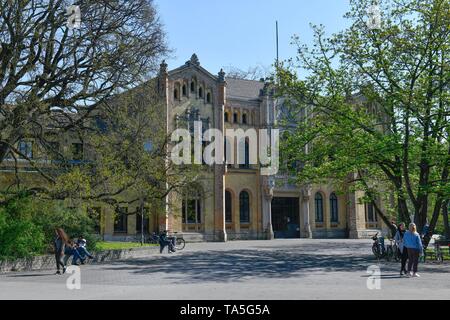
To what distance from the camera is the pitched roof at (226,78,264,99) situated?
49081 mm

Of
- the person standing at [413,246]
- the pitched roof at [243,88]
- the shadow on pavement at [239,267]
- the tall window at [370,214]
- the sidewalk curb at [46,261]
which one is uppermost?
the pitched roof at [243,88]

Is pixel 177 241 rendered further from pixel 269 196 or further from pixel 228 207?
pixel 269 196

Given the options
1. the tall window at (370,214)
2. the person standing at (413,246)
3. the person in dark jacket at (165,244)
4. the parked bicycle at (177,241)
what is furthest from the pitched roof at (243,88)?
the person standing at (413,246)

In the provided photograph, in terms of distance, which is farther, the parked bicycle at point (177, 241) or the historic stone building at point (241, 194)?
the historic stone building at point (241, 194)

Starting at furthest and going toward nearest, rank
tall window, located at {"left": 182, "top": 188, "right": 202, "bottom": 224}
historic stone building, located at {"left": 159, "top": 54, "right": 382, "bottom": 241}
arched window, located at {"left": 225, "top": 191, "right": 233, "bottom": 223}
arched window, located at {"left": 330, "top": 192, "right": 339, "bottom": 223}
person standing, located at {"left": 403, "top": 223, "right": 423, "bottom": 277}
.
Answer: arched window, located at {"left": 330, "top": 192, "right": 339, "bottom": 223}, arched window, located at {"left": 225, "top": 191, "right": 233, "bottom": 223}, historic stone building, located at {"left": 159, "top": 54, "right": 382, "bottom": 241}, tall window, located at {"left": 182, "top": 188, "right": 202, "bottom": 224}, person standing, located at {"left": 403, "top": 223, "right": 423, "bottom": 277}

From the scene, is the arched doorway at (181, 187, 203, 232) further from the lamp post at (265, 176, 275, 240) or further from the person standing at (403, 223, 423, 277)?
the person standing at (403, 223, 423, 277)

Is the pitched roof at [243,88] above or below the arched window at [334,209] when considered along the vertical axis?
above

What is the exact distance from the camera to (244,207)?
4694cm

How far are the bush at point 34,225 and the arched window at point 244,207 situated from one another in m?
22.8

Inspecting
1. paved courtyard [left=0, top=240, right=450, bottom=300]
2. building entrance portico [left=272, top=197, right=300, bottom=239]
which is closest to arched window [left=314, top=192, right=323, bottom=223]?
building entrance portico [left=272, top=197, right=300, bottom=239]

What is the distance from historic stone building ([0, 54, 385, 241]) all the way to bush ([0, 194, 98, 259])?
14000 mm

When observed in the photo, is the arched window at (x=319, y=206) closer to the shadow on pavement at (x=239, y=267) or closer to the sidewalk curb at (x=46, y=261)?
the shadow on pavement at (x=239, y=267)

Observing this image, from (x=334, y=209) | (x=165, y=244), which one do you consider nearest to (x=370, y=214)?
(x=334, y=209)

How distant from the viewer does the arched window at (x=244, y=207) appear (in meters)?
46.7
